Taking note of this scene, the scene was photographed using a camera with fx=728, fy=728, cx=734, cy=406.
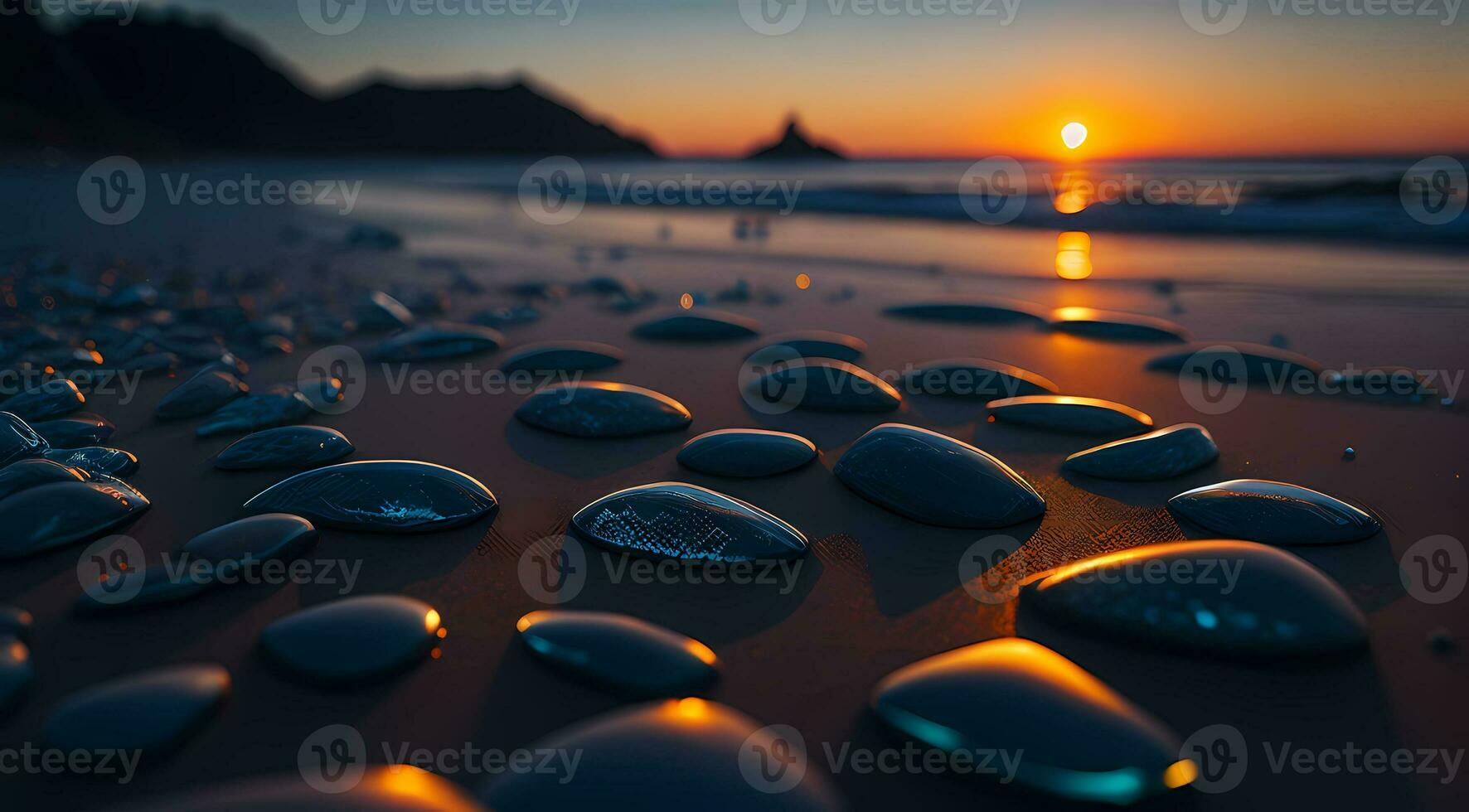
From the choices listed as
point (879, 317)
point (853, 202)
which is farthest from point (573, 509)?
point (853, 202)

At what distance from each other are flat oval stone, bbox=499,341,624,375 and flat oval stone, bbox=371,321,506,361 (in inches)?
9.1

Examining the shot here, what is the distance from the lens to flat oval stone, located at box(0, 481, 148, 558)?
1258 millimetres

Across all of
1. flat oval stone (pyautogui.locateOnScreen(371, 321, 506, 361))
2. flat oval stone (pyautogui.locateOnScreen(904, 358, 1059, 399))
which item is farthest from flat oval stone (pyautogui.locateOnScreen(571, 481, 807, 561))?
flat oval stone (pyautogui.locateOnScreen(371, 321, 506, 361))

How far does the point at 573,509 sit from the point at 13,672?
0.85 metres

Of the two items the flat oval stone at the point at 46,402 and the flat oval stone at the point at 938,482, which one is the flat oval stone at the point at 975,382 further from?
the flat oval stone at the point at 46,402

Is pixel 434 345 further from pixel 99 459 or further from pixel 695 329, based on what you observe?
pixel 99 459

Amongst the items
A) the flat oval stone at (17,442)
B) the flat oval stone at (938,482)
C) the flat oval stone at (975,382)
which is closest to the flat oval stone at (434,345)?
the flat oval stone at (17,442)

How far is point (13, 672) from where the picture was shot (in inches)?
37.8

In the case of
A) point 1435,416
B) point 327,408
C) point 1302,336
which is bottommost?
point 327,408

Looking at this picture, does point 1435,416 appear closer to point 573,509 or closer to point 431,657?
point 573,509

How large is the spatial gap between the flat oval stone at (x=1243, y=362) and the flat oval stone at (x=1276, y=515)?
3.58ft

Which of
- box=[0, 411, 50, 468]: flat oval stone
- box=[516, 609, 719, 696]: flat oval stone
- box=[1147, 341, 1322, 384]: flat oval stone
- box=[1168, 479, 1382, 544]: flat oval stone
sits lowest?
box=[0, 411, 50, 468]: flat oval stone

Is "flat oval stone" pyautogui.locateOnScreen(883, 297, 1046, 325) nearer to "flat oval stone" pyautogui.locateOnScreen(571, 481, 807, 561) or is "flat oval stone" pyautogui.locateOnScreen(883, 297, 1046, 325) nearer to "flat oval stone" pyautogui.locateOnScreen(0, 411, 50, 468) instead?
"flat oval stone" pyautogui.locateOnScreen(571, 481, 807, 561)

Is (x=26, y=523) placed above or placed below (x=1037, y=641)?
below
